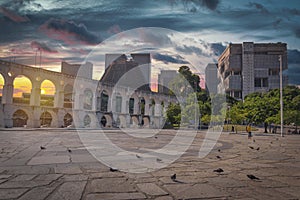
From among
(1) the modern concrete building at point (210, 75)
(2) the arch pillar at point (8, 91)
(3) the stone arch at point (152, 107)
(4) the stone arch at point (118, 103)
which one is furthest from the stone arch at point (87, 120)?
(1) the modern concrete building at point (210, 75)

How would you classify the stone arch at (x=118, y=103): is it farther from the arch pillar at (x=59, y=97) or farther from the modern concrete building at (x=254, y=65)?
the modern concrete building at (x=254, y=65)

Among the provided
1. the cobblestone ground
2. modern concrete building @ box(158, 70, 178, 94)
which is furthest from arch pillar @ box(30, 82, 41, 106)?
the cobblestone ground

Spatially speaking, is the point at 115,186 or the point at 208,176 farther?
the point at 208,176

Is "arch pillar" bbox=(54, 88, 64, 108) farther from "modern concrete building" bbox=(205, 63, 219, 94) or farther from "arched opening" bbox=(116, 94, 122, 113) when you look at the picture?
"modern concrete building" bbox=(205, 63, 219, 94)

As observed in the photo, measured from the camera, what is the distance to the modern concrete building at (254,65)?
2832 inches

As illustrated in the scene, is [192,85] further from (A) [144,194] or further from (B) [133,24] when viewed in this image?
(A) [144,194]

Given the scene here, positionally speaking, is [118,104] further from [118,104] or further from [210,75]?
[210,75]

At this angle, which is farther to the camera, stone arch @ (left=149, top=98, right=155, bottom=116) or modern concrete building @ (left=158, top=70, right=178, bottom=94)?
stone arch @ (left=149, top=98, right=155, bottom=116)

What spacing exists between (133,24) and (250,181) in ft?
29.8

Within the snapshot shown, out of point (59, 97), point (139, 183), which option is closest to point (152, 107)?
point (59, 97)

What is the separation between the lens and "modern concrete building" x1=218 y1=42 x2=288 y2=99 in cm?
7194

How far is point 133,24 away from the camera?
11766 mm

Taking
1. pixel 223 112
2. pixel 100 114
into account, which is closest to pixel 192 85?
pixel 223 112

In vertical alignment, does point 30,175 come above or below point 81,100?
below
